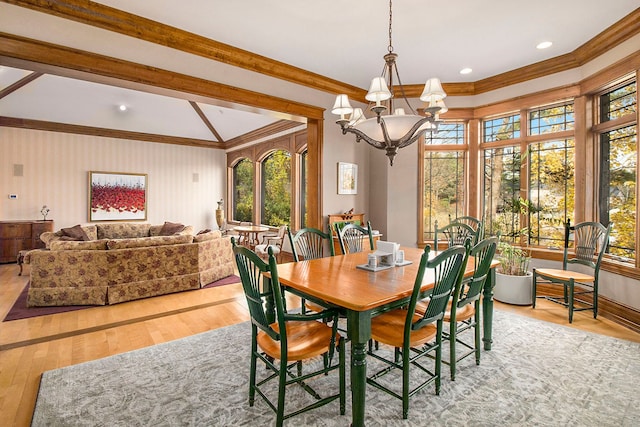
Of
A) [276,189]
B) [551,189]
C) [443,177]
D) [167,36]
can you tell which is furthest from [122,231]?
[551,189]

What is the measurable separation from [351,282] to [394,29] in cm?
281

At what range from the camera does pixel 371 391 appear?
7.39 feet

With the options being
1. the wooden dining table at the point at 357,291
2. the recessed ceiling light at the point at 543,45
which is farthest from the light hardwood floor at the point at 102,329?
the recessed ceiling light at the point at 543,45

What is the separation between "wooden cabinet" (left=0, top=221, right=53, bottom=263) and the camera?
20.8 feet

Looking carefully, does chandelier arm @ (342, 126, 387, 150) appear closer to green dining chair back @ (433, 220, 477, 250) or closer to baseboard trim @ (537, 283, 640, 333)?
green dining chair back @ (433, 220, 477, 250)

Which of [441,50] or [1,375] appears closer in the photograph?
[1,375]

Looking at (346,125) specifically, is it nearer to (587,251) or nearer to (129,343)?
(129,343)

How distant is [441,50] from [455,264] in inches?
122

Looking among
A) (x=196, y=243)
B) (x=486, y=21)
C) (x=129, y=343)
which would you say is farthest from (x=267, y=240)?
(x=486, y=21)

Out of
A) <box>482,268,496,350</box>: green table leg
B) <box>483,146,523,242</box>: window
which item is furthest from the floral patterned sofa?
<box>483,146,523,242</box>: window

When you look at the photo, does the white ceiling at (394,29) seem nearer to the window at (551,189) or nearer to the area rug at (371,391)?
the window at (551,189)

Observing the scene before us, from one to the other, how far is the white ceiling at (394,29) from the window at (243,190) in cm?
477

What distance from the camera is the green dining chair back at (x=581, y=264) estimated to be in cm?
367

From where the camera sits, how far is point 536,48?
3.99 meters
